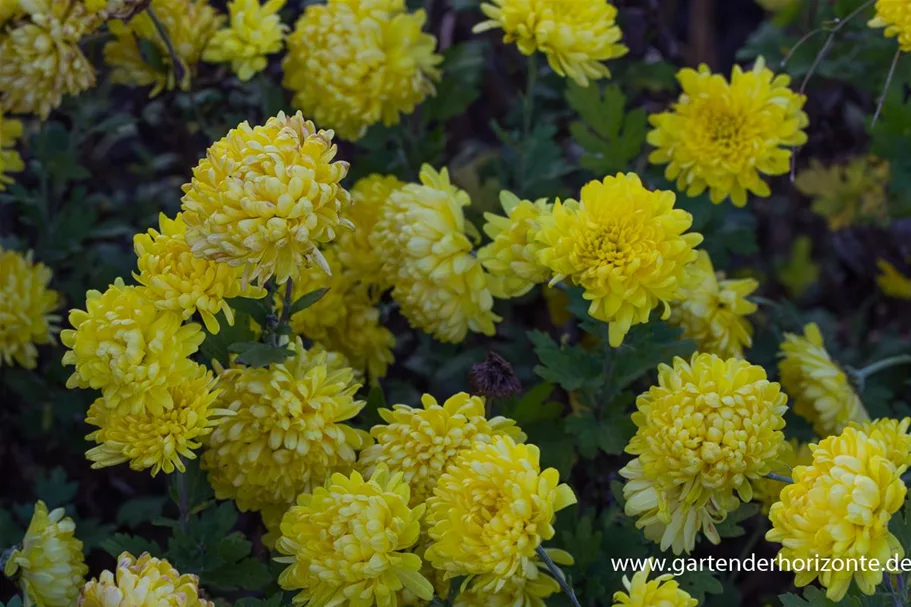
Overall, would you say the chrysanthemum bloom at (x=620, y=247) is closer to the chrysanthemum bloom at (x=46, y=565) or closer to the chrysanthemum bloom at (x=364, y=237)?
the chrysanthemum bloom at (x=364, y=237)

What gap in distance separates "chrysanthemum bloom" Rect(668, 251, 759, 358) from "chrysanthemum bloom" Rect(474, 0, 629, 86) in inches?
14.6

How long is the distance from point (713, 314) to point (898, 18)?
1.71ft

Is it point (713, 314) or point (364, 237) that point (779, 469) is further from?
point (364, 237)

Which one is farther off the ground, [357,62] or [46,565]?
[357,62]

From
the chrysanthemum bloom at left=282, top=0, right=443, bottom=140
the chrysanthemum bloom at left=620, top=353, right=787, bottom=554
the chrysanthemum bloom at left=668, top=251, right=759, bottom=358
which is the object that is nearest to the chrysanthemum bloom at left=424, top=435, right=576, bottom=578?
the chrysanthemum bloom at left=620, top=353, right=787, bottom=554

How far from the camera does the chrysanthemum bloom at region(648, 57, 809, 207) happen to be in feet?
5.29

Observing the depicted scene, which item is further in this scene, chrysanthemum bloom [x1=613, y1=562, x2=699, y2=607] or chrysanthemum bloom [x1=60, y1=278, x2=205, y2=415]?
chrysanthemum bloom [x1=60, y1=278, x2=205, y2=415]

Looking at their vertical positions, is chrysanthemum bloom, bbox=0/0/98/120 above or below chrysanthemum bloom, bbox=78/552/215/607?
above

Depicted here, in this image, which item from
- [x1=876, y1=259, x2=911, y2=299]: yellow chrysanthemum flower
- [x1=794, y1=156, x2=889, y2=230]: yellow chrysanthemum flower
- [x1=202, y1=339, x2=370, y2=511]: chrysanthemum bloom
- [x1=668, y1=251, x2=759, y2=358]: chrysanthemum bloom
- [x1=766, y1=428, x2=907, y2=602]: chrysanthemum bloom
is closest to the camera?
[x1=766, y1=428, x2=907, y2=602]: chrysanthemum bloom

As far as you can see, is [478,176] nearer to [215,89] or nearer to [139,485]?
[215,89]

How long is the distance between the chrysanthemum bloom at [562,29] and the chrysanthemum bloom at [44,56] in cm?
66

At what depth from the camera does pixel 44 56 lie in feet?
5.41

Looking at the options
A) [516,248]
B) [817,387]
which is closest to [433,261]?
[516,248]

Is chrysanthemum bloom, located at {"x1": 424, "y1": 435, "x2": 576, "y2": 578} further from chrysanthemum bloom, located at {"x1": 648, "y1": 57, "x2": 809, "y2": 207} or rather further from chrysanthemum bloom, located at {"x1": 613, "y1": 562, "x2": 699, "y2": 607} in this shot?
chrysanthemum bloom, located at {"x1": 648, "y1": 57, "x2": 809, "y2": 207}
